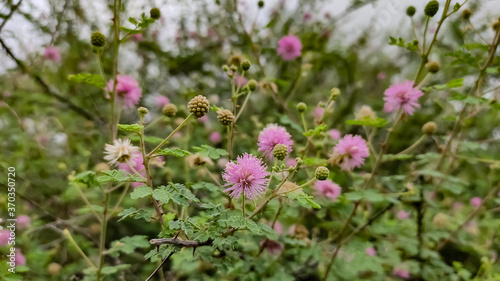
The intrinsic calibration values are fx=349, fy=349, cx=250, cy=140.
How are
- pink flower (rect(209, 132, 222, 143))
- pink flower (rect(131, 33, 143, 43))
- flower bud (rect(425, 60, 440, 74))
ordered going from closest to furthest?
flower bud (rect(425, 60, 440, 74)) < pink flower (rect(209, 132, 222, 143)) < pink flower (rect(131, 33, 143, 43))

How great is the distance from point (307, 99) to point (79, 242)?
2452 millimetres

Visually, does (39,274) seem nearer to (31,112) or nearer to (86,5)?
(31,112)

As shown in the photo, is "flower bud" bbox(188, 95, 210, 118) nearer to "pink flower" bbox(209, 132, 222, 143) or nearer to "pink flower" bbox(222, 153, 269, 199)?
"pink flower" bbox(222, 153, 269, 199)

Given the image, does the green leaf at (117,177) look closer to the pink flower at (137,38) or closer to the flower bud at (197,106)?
the flower bud at (197,106)

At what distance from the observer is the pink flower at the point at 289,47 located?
271cm

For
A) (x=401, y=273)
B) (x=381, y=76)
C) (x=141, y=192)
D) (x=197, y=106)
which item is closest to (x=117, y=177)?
(x=141, y=192)

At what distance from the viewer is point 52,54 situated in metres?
3.14

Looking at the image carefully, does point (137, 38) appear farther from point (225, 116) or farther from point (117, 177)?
point (117, 177)

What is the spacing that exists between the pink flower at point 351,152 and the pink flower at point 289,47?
4.10 ft

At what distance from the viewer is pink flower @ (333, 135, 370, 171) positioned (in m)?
1.65

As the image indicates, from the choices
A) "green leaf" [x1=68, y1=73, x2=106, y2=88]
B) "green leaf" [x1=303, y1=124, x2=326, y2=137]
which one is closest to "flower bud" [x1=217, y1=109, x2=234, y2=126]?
"green leaf" [x1=303, y1=124, x2=326, y2=137]

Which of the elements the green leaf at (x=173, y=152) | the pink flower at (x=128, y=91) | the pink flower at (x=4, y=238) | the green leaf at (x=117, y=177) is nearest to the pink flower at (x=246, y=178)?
the green leaf at (x=173, y=152)

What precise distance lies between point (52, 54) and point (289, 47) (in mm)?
2125

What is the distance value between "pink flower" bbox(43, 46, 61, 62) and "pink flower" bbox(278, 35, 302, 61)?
2.00m
